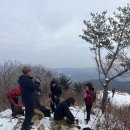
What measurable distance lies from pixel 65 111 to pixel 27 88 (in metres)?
2.76

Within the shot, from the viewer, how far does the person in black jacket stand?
13.7m

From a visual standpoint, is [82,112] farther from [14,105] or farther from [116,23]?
[116,23]

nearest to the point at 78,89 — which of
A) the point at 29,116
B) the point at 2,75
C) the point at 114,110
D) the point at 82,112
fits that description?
the point at 82,112

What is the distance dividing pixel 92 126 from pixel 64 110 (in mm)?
1870

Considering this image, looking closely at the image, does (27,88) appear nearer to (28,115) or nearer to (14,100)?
(28,115)

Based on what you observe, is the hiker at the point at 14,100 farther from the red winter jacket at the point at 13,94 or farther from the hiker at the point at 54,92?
the hiker at the point at 54,92

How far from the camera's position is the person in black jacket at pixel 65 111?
13.7m

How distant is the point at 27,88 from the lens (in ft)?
37.4

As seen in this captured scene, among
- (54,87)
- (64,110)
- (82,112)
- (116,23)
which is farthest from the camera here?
(116,23)

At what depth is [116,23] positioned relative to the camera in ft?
73.2

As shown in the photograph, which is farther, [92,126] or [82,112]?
[82,112]

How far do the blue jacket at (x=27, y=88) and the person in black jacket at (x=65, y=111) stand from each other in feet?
7.43

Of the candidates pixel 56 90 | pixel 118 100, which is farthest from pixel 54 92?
pixel 118 100

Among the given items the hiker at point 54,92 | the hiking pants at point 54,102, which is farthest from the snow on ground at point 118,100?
the hiker at point 54,92
